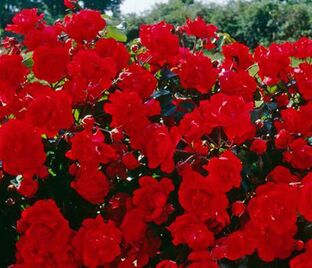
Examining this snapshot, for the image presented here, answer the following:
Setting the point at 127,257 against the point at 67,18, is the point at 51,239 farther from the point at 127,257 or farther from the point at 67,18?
the point at 67,18

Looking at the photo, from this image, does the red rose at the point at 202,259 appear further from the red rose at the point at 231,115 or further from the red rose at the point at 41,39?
the red rose at the point at 41,39

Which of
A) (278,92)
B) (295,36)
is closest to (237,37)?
(295,36)

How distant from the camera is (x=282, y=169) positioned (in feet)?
5.96

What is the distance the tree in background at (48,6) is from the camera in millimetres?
37344

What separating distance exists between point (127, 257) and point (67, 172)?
0.92 feet

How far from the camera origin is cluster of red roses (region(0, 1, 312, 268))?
170 centimetres

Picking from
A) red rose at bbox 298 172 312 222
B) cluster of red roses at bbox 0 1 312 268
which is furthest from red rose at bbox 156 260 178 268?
red rose at bbox 298 172 312 222

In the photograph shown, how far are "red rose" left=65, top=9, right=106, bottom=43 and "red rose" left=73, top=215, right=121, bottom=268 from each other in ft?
2.12

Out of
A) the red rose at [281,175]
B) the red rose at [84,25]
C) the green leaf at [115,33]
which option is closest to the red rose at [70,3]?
the green leaf at [115,33]

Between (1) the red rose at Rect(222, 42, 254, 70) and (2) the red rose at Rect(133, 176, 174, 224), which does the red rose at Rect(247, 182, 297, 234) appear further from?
(1) the red rose at Rect(222, 42, 254, 70)

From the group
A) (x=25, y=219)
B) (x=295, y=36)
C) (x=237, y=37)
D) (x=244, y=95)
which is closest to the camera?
(x=25, y=219)

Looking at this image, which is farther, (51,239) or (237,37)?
(237,37)

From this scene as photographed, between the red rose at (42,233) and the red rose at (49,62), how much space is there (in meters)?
0.42

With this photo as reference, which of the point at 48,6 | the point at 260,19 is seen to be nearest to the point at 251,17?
the point at 260,19
